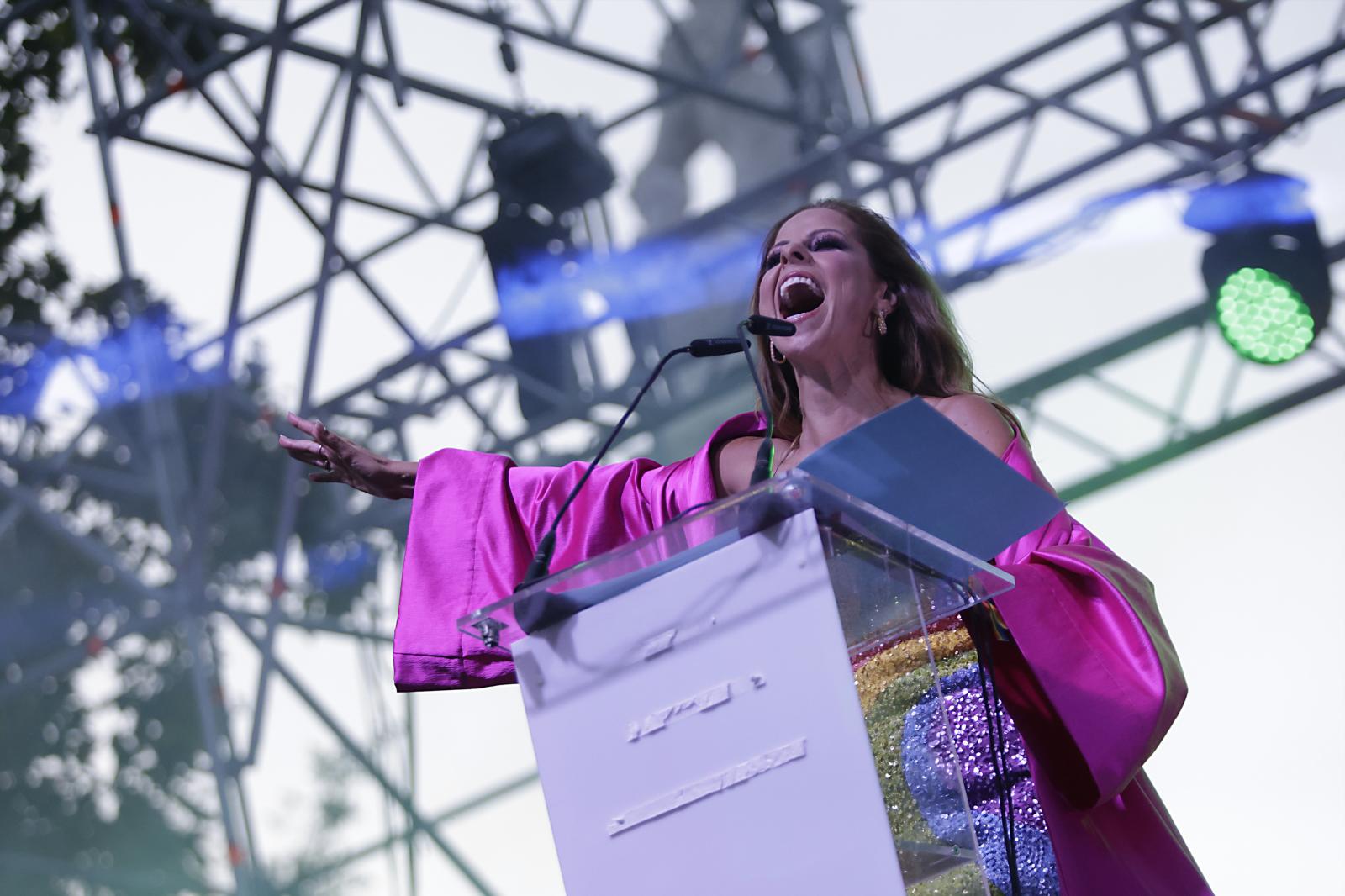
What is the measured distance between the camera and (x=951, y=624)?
160cm

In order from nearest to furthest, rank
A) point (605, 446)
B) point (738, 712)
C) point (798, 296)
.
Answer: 1. point (738, 712)
2. point (605, 446)
3. point (798, 296)

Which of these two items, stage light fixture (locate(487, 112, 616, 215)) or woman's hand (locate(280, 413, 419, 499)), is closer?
woman's hand (locate(280, 413, 419, 499))

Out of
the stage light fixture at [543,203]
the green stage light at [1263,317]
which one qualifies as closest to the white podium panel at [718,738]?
the green stage light at [1263,317]

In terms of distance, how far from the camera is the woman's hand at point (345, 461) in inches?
72.1

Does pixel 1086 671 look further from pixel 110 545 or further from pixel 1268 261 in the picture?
pixel 110 545

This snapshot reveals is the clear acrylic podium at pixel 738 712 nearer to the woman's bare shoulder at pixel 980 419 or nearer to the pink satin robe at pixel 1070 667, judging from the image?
the pink satin robe at pixel 1070 667

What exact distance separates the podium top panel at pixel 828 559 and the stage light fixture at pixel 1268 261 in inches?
117

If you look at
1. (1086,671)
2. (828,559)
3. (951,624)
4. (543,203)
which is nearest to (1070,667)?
(1086,671)

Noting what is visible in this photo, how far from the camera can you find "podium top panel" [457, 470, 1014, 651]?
119 centimetres

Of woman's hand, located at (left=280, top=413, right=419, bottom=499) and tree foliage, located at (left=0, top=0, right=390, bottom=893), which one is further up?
tree foliage, located at (left=0, top=0, right=390, bottom=893)

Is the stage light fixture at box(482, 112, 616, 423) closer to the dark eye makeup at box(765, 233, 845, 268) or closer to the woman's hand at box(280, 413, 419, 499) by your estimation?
the dark eye makeup at box(765, 233, 845, 268)

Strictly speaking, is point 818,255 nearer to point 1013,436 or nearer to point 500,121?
point 1013,436

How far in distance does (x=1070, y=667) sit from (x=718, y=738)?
0.46 metres

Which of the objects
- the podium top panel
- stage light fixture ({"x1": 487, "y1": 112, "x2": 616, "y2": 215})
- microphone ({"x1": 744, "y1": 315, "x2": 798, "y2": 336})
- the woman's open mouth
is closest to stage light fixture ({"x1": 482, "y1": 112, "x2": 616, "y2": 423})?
stage light fixture ({"x1": 487, "y1": 112, "x2": 616, "y2": 215})
